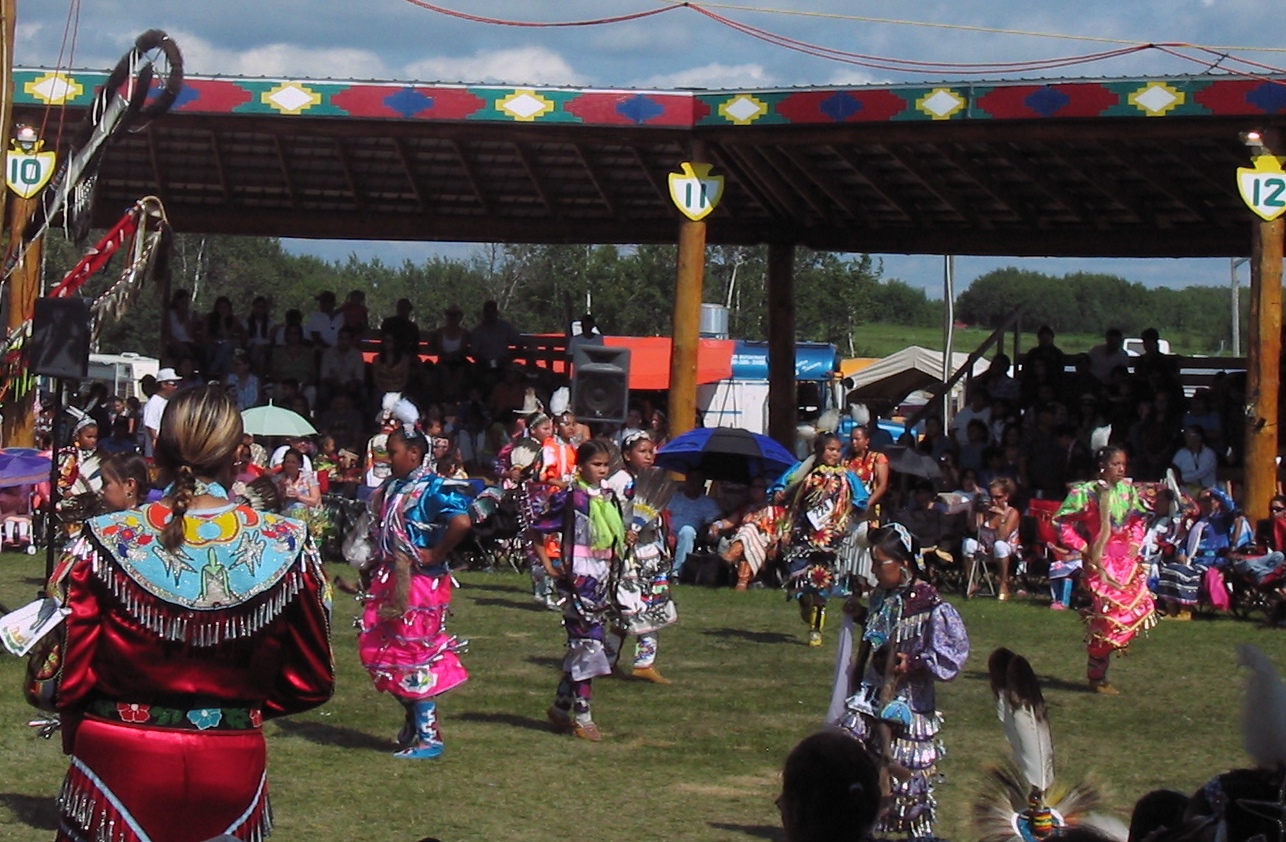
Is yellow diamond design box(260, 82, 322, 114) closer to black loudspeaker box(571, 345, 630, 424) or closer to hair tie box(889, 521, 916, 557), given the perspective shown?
black loudspeaker box(571, 345, 630, 424)

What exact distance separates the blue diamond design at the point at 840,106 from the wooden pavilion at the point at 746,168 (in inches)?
0.7

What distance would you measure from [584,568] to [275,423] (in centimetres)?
801

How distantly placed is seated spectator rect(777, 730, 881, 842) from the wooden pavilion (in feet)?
32.1

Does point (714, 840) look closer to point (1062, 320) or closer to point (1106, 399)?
point (1106, 399)

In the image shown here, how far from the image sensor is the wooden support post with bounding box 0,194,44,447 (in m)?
13.5

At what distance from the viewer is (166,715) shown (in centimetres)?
332

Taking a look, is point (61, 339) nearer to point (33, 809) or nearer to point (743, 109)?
point (33, 809)

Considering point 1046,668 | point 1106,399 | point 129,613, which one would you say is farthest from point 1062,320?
point 129,613

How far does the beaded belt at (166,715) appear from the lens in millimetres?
3305

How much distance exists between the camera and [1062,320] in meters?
89.0

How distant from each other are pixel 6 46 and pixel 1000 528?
8.69 meters

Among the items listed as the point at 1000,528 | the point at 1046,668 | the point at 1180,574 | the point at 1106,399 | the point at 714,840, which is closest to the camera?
the point at 714,840

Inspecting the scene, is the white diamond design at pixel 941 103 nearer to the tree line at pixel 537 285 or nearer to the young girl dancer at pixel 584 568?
the young girl dancer at pixel 584 568

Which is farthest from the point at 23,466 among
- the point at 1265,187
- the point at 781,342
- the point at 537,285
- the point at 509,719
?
the point at 537,285
